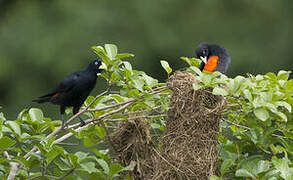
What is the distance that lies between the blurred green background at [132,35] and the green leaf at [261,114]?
203 inches

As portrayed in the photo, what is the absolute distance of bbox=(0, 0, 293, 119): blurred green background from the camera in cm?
759

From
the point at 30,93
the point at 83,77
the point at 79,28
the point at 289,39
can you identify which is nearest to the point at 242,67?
the point at 289,39

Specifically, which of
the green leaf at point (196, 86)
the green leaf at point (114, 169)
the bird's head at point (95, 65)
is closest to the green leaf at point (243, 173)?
the green leaf at point (196, 86)

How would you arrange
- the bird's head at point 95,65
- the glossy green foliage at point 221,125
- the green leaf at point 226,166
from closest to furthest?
1. the glossy green foliage at point 221,125
2. the green leaf at point 226,166
3. the bird's head at point 95,65

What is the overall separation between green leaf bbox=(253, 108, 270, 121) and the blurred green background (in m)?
5.14

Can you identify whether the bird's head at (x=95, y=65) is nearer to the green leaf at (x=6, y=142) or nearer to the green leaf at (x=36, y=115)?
the green leaf at (x=36, y=115)

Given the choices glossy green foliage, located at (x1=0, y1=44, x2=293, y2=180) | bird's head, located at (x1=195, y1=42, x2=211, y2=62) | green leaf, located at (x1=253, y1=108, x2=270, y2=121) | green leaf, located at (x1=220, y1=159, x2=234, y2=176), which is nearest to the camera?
green leaf, located at (x1=253, y1=108, x2=270, y2=121)

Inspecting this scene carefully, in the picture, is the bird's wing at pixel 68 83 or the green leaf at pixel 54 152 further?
the bird's wing at pixel 68 83

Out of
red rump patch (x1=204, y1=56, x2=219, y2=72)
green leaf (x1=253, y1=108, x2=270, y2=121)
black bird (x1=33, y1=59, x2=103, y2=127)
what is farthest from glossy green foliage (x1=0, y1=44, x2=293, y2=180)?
red rump patch (x1=204, y1=56, x2=219, y2=72)

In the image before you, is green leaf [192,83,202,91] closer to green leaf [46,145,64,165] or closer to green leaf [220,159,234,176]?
green leaf [220,159,234,176]

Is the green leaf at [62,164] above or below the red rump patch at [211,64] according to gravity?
below

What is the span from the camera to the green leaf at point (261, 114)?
1.96 m

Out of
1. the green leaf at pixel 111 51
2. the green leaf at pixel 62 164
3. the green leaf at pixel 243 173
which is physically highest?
the green leaf at pixel 111 51

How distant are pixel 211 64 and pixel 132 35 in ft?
14.0
